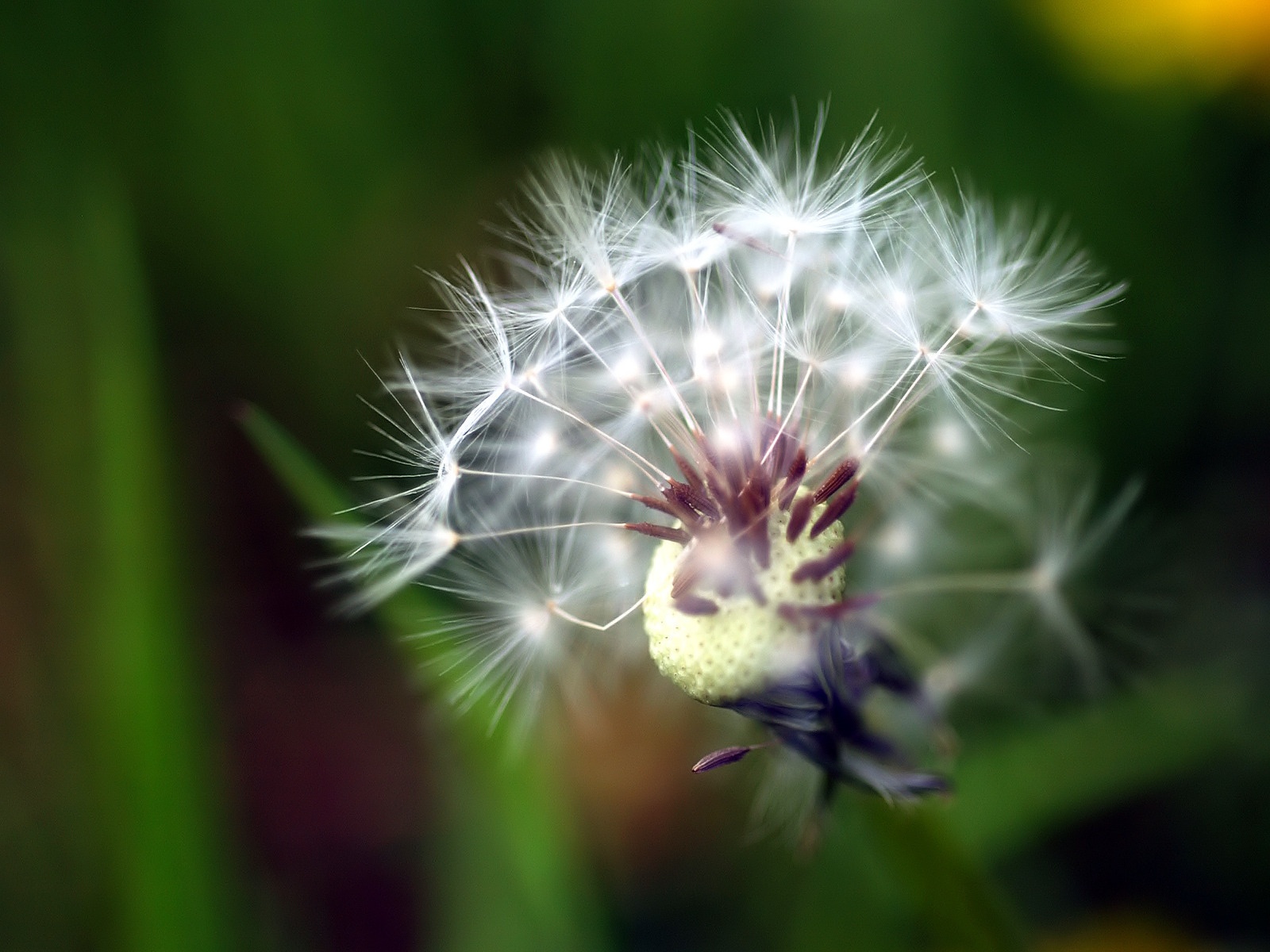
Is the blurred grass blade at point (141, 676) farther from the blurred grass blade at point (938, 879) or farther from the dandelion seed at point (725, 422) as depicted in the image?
the blurred grass blade at point (938, 879)

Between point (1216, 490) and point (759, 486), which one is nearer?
point (759, 486)

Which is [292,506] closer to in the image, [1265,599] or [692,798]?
[692,798]

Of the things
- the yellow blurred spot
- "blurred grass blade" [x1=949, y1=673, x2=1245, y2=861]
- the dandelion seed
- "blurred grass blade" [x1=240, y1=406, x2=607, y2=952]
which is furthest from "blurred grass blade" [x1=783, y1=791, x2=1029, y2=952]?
the yellow blurred spot

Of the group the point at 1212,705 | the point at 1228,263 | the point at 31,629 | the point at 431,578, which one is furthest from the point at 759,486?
the point at 31,629

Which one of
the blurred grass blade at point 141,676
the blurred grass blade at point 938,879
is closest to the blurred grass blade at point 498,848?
the blurred grass blade at point 141,676

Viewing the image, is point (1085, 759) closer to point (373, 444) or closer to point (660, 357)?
point (660, 357)

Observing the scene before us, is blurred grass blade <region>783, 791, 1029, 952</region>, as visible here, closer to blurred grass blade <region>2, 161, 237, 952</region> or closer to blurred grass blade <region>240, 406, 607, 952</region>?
blurred grass blade <region>240, 406, 607, 952</region>

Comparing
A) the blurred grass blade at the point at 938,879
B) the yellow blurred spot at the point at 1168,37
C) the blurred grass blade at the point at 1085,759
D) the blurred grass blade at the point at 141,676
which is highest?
the yellow blurred spot at the point at 1168,37
